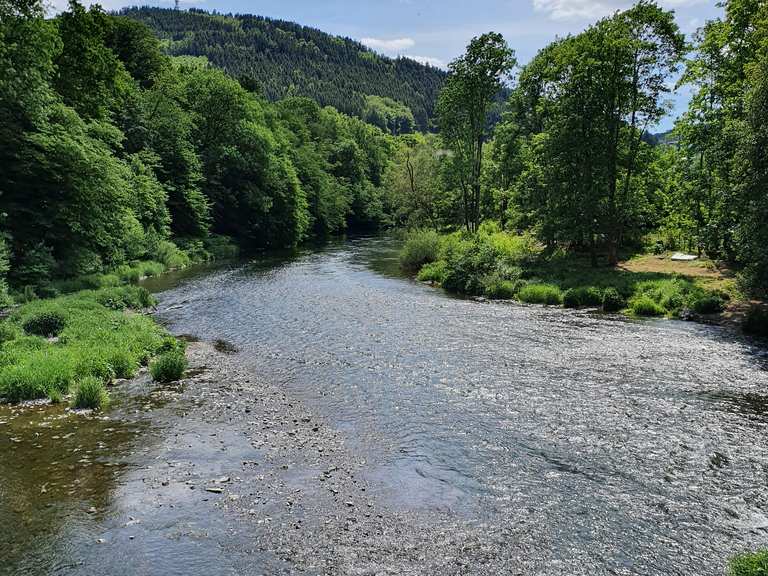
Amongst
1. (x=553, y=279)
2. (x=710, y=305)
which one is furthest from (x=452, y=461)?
(x=553, y=279)

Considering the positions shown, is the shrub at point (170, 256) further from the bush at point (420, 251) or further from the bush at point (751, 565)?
the bush at point (751, 565)

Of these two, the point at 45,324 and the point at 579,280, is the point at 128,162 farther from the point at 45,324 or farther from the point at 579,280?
the point at 579,280

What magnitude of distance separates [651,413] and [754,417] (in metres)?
2.48

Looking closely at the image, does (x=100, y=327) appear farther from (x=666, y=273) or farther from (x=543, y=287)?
Result: (x=666, y=273)

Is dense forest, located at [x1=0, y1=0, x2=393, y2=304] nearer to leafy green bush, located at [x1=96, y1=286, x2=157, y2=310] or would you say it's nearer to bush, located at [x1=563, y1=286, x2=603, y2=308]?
leafy green bush, located at [x1=96, y1=286, x2=157, y2=310]

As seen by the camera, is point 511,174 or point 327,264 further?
point 511,174

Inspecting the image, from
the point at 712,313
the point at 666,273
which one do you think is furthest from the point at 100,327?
the point at 666,273

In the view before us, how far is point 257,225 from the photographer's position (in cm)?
6550

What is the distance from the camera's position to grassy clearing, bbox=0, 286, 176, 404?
1545 cm

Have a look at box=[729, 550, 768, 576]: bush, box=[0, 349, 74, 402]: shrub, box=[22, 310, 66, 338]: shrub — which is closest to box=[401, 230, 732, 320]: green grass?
box=[729, 550, 768, 576]: bush

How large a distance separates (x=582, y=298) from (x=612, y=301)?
1.83 m

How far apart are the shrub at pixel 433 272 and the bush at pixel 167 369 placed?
2248 cm

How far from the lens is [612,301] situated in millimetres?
27594

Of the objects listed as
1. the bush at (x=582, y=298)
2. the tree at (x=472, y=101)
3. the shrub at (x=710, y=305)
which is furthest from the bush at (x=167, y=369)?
the tree at (x=472, y=101)
